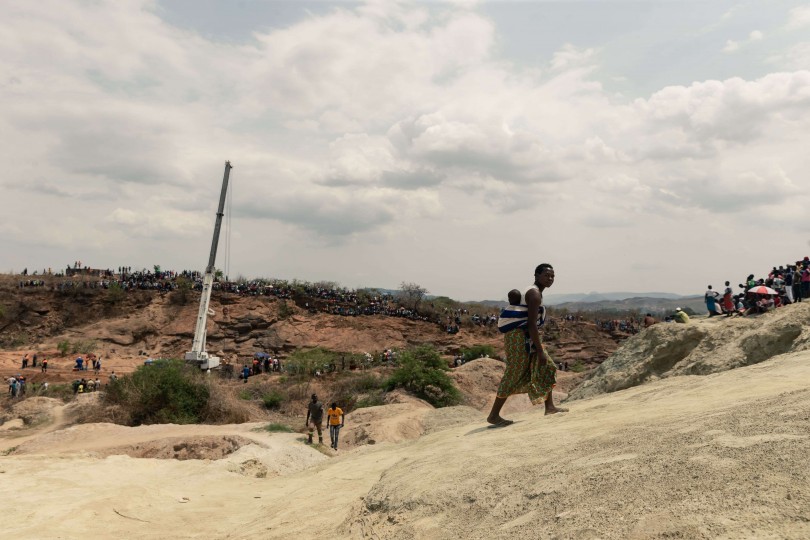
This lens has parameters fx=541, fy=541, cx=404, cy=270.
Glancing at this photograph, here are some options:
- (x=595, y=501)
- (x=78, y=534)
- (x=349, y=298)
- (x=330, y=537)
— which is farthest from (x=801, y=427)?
(x=349, y=298)

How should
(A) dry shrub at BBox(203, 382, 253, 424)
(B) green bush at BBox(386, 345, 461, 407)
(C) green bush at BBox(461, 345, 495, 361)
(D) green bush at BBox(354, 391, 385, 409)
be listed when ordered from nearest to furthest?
1. (A) dry shrub at BBox(203, 382, 253, 424)
2. (D) green bush at BBox(354, 391, 385, 409)
3. (B) green bush at BBox(386, 345, 461, 407)
4. (C) green bush at BBox(461, 345, 495, 361)

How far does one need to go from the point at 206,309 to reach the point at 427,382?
12383 mm

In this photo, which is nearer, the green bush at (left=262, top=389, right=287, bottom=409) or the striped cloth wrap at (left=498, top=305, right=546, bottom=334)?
the striped cloth wrap at (left=498, top=305, right=546, bottom=334)

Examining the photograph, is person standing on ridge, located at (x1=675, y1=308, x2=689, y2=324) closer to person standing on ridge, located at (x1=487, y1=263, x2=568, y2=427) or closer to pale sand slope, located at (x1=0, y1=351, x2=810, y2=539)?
pale sand slope, located at (x1=0, y1=351, x2=810, y2=539)

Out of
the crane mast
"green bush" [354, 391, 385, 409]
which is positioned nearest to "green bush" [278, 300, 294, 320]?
the crane mast

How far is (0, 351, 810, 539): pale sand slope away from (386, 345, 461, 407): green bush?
15.3 meters

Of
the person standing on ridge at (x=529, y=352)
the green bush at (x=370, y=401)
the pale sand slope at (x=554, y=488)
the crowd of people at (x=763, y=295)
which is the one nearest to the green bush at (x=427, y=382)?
the green bush at (x=370, y=401)

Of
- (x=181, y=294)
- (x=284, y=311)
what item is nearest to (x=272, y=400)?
(x=284, y=311)

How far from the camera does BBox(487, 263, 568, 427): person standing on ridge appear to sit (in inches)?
205

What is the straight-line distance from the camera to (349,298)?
4725cm

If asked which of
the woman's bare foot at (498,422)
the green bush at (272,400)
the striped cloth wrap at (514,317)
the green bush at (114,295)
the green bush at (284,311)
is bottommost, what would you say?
the green bush at (272,400)

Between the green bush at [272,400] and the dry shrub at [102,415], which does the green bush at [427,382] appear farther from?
the dry shrub at [102,415]

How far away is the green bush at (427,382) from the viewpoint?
72.6ft

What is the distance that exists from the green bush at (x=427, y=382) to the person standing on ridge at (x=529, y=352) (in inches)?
666
